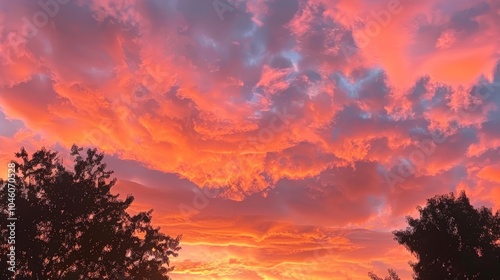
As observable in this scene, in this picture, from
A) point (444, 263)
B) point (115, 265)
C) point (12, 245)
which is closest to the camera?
point (12, 245)

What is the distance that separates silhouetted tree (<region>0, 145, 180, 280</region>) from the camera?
1657 inches

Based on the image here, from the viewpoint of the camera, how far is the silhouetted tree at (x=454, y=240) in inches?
1663

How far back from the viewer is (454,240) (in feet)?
144

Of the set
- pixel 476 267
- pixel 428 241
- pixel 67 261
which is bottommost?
pixel 67 261

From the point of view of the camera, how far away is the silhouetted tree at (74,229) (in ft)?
138

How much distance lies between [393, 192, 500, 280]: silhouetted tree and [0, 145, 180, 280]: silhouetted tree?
31266 mm

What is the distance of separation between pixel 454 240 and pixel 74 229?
42.2m

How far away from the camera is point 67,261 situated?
1729 inches

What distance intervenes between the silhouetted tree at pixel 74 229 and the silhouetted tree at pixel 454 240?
31.3m

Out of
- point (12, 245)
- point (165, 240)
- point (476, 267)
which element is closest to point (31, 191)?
point (12, 245)

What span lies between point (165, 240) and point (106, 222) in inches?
318

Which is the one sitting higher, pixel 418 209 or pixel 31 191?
pixel 418 209

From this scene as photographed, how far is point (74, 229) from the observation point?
4447cm

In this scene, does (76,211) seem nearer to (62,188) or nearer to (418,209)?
(62,188)
